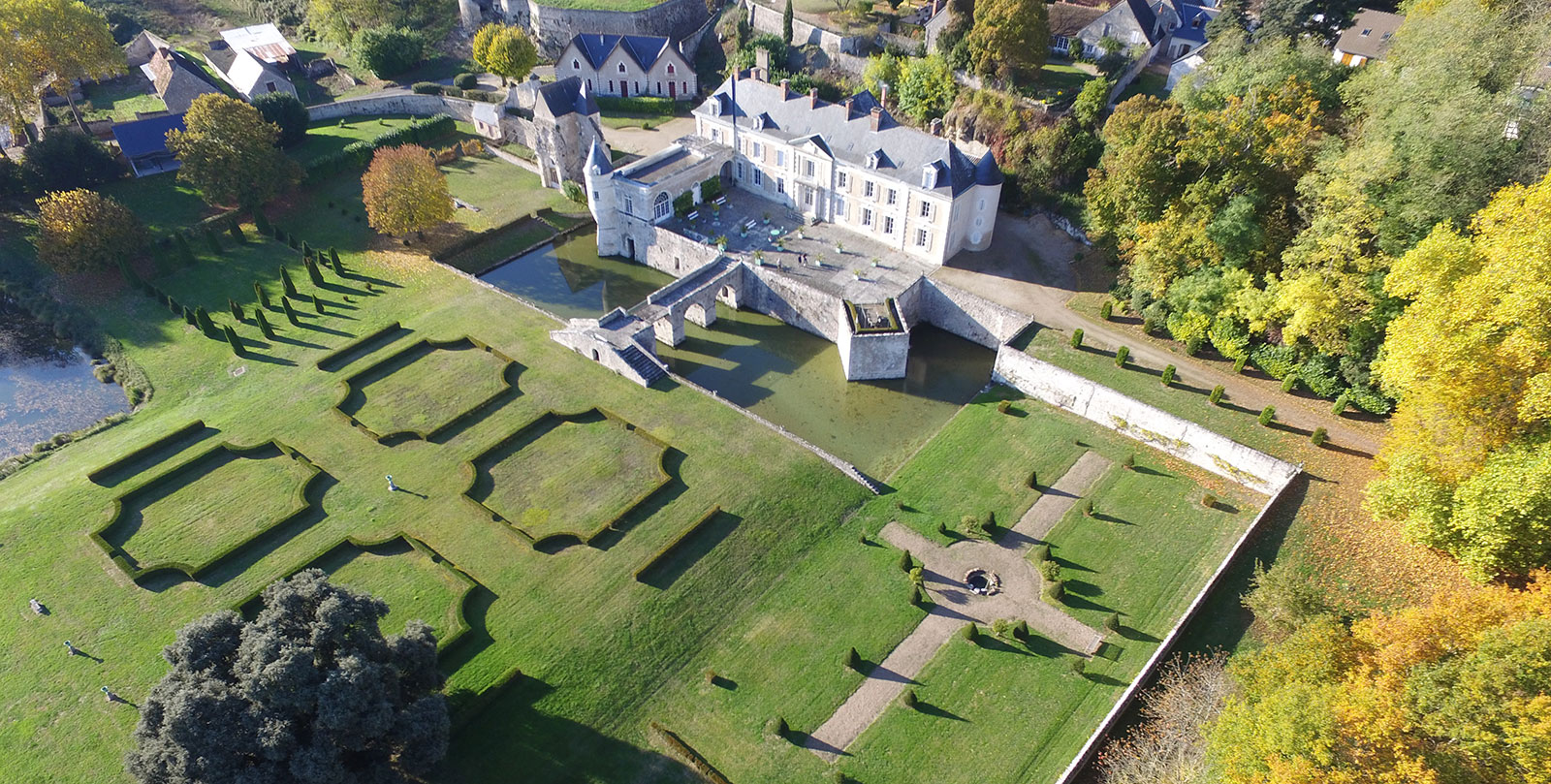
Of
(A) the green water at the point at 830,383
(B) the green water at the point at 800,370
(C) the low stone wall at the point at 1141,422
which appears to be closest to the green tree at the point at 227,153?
(B) the green water at the point at 800,370

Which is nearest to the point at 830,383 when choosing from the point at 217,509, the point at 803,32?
the point at 217,509

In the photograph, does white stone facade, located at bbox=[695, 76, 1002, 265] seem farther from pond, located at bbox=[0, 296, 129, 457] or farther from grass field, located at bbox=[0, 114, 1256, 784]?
pond, located at bbox=[0, 296, 129, 457]

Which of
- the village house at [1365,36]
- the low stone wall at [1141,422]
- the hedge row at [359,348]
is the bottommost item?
the hedge row at [359,348]

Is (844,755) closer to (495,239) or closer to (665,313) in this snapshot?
(665,313)

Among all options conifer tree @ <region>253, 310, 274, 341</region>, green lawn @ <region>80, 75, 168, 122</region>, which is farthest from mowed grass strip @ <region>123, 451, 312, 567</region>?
green lawn @ <region>80, 75, 168, 122</region>

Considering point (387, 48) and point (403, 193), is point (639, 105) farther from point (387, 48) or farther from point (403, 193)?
point (403, 193)

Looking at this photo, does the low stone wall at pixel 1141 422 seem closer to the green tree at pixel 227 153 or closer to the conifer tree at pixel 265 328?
the conifer tree at pixel 265 328
